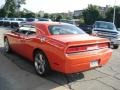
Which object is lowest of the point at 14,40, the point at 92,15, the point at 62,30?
the point at 14,40

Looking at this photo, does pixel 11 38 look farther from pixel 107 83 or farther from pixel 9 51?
pixel 107 83

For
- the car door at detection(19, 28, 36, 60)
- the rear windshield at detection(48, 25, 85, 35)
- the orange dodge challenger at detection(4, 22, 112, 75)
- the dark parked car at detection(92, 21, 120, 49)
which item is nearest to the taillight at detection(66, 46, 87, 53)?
the orange dodge challenger at detection(4, 22, 112, 75)

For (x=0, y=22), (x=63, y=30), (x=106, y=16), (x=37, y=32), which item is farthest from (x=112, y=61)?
(x=106, y=16)

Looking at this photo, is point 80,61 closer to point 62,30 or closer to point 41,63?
point 41,63

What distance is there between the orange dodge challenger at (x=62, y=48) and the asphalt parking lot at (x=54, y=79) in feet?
1.19

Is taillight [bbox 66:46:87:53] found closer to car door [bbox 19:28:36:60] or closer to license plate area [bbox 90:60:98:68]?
license plate area [bbox 90:60:98:68]

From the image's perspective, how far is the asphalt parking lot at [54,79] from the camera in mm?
5641

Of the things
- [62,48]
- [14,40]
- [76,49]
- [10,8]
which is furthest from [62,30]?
[10,8]

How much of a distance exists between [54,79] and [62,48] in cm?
108

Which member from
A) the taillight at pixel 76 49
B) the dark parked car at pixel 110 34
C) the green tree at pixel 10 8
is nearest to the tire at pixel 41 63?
the taillight at pixel 76 49

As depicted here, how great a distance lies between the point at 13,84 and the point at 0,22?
34.2 m

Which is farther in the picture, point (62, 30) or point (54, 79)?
point (62, 30)

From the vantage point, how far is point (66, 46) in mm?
5555

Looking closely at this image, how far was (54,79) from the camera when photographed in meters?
6.23
